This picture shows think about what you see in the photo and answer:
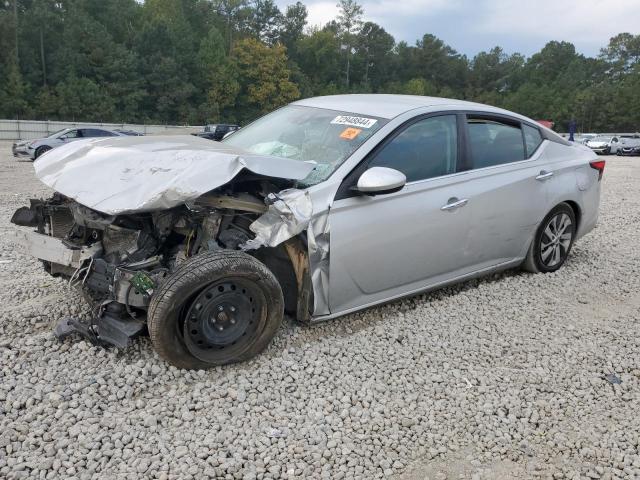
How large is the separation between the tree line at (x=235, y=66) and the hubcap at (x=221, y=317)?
55.9 metres

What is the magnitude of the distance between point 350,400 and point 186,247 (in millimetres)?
1344

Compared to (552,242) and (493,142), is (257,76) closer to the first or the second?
(552,242)

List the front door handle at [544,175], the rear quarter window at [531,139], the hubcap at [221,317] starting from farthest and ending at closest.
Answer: the rear quarter window at [531,139] < the front door handle at [544,175] < the hubcap at [221,317]

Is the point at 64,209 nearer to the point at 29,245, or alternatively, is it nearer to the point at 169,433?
the point at 29,245

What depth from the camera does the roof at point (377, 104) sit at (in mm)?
3988

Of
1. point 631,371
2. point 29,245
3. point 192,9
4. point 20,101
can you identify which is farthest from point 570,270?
point 192,9

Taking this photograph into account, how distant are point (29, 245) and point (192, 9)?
312ft

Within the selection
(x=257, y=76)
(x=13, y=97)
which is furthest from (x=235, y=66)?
(x=13, y=97)

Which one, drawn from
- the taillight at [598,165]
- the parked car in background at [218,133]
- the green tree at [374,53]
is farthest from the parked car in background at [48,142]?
the green tree at [374,53]

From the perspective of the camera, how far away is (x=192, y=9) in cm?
8862

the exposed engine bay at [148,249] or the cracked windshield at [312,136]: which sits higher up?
the cracked windshield at [312,136]

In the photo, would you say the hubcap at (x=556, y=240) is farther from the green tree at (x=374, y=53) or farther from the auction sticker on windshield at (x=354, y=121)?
the green tree at (x=374, y=53)

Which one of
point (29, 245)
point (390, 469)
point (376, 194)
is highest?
point (376, 194)

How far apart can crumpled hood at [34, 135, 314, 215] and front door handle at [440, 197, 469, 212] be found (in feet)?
3.66
